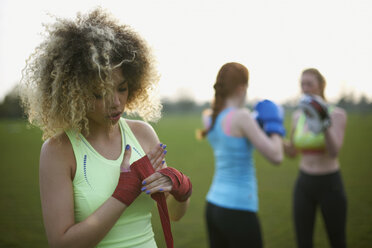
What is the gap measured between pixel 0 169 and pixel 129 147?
39.5ft

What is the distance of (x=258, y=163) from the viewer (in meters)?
13.5

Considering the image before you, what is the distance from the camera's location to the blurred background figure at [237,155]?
2.50 m

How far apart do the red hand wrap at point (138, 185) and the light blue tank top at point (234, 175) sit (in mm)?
1096

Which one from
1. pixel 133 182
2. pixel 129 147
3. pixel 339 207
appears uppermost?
pixel 129 147

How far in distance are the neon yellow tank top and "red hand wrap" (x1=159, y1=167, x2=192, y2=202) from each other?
19 centimetres

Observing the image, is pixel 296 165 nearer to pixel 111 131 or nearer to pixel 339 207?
pixel 339 207

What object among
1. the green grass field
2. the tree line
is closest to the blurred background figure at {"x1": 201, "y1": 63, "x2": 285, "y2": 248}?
A: the green grass field

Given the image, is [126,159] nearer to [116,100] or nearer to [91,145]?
[91,145]

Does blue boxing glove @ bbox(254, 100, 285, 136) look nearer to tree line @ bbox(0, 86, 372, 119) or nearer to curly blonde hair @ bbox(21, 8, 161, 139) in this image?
curly blonde hair @ bbox(21, 8, 161, 139)

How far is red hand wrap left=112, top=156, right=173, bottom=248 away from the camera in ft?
4.87

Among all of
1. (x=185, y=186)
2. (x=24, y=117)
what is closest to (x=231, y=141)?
(x=185, y=186)

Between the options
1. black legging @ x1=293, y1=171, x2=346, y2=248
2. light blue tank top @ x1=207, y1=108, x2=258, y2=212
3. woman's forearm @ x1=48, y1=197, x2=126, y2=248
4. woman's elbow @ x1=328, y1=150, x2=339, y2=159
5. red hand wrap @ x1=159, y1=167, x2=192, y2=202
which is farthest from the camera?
woman's elbow @ x1=328, y1=150, x2=339, y2=159

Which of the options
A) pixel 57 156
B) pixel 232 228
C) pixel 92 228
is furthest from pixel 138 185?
pixel 232 228

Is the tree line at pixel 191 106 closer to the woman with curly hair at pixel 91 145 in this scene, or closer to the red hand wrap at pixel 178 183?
the red hand wrap at pixel 178 183
